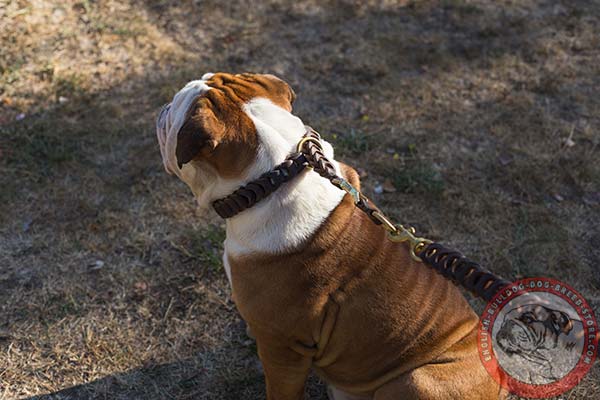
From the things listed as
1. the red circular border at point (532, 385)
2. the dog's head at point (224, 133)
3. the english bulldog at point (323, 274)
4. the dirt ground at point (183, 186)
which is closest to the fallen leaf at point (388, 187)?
the dirt ground at point (183, 186)

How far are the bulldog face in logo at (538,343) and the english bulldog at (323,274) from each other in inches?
12.0

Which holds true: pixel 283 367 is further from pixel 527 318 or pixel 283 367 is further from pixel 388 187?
pixel 388 187

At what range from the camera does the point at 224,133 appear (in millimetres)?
2533

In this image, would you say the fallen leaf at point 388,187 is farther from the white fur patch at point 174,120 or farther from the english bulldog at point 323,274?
the white fur patch at point 174,120

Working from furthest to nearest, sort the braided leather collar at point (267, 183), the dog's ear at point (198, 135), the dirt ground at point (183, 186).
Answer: the dirt ground at point (183, 186)
the braided leather collar at point (267, 183)
the dog's ear at point (198, 135)

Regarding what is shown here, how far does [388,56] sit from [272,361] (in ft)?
14.7

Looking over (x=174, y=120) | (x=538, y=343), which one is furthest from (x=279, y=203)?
(x=538, y=343)

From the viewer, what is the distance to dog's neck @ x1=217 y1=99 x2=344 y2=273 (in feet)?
8.47

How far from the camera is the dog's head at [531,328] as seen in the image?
2641mm

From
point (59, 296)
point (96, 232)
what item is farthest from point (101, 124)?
point (59, 296)

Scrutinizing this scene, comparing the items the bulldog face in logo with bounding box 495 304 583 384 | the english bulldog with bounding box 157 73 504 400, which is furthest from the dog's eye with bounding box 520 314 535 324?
the english bulldog with bounding box 157 73 504 400

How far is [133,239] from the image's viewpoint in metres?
4.36

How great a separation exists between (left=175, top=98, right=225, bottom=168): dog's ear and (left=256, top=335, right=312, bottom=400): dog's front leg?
3.42ft

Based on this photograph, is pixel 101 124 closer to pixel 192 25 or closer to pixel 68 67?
pixel 68 67
